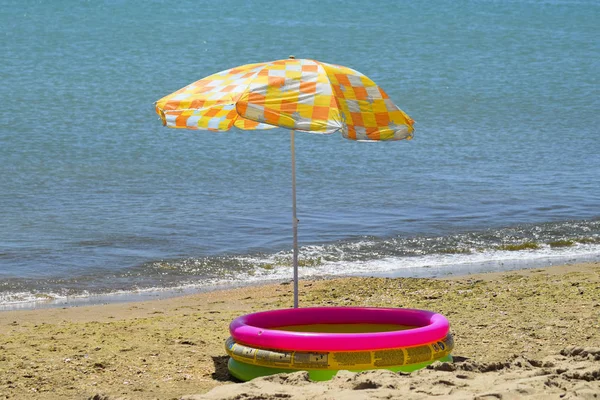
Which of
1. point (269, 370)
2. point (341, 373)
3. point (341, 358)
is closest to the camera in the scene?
point (341, 373)

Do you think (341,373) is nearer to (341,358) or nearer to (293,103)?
(341,358)

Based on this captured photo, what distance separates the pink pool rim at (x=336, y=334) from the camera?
5.79 metres

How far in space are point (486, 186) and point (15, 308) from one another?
31.0 feet

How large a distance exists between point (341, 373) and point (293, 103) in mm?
1681

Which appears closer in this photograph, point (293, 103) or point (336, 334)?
point (336, 334)

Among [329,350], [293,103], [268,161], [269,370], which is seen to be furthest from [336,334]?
[268,161]

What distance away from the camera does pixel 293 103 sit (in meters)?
6.02

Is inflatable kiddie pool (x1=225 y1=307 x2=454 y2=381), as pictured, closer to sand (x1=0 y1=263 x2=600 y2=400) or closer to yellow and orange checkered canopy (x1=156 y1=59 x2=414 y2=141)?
sand (x1=0 y1=263 x2=600 y2=400)

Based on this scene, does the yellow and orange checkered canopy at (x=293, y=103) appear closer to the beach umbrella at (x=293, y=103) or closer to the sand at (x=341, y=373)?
the beach umbrella at (x=293, y=103)

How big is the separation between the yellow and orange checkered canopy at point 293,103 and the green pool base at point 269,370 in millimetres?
1433

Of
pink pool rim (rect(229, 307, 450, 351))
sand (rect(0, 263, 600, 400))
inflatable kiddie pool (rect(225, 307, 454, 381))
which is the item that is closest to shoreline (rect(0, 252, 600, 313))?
sand (rect(0, 263, 600, 400))

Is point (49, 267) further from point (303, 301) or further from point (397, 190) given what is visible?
point (397, 190)

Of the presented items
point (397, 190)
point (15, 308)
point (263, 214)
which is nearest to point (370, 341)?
point (15, 308)

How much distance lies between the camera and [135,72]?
2880 centimetres
